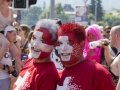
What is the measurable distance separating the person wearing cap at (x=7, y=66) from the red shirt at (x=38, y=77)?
1.29 metres

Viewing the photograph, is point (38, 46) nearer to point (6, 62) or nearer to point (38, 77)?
point (38, 77)

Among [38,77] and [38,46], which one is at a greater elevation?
[38,46]

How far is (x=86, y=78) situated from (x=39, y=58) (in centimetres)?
56

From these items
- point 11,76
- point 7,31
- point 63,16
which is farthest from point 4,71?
point 63,16

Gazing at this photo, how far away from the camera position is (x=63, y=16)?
9531 centimetres

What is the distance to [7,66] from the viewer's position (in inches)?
189

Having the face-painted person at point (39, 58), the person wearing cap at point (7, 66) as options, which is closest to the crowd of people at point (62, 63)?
the face-painted person at point (39, 58)

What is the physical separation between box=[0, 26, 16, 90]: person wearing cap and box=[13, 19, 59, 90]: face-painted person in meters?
1.29

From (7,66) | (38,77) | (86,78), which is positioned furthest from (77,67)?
(7,66)

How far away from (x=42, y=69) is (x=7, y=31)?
161 centimetres

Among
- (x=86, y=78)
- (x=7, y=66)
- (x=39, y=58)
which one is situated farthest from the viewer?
(x=7, y=66)

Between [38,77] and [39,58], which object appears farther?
[39,58]

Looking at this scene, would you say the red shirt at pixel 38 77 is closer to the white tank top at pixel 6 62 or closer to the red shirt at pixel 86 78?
the red shirt at pixel 86 78

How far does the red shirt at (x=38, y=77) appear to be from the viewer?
3.15 meters
